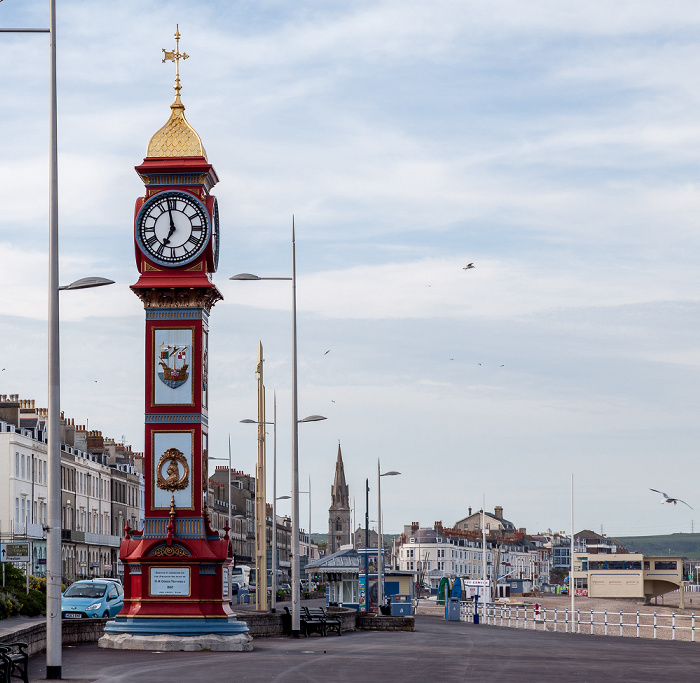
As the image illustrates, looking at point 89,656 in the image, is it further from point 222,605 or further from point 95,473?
point 95,473

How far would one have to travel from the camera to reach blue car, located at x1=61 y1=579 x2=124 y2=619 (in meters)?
40.8

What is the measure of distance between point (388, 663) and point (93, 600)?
637 inches

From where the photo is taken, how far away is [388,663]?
2759 cm

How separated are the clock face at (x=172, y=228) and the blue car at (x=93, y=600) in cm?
1115

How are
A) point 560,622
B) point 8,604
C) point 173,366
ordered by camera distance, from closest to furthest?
point 173,366 < point 8,604 < point 560,622

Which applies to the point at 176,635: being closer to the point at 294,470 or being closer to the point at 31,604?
the point at 31,604

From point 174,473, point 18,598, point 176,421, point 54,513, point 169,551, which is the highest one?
point 176,421

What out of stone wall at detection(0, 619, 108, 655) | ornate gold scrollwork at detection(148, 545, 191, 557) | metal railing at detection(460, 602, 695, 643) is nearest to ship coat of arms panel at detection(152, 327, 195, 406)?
ornate gold scrollwork at detection(148, 545, 191, 557)

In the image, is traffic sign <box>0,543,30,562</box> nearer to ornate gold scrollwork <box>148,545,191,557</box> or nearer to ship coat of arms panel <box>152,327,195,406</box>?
ornate gold scrollwork <box>148,545,191,557</box>

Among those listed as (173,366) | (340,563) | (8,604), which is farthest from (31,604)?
(340,563)

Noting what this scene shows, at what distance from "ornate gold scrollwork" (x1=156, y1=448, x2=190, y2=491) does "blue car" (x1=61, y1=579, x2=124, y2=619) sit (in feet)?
24.4

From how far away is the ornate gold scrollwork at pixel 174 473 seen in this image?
3441 centimetres

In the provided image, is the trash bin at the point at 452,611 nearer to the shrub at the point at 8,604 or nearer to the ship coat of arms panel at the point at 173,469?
the shrub at the point at 8,604

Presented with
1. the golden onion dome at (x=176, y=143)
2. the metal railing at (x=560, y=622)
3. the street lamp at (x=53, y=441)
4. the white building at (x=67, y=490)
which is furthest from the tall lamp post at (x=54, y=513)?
the white building at (x=67, y=490)
